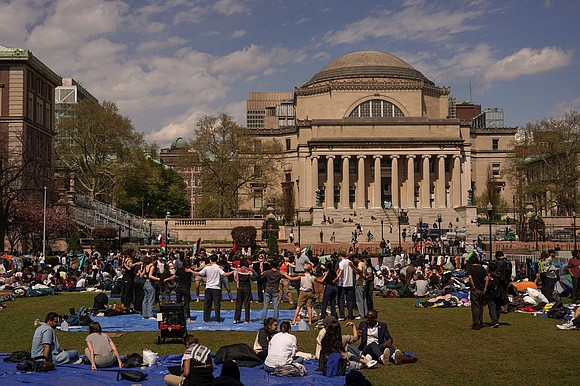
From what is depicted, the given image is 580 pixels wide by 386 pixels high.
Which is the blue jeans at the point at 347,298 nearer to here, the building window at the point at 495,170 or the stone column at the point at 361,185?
the stone column at the point at 361,185

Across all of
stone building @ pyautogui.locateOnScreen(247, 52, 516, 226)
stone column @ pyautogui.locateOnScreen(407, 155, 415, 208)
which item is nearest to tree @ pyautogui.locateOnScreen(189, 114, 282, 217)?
stone building @ pyautogui.locateOnScreen(247, 52, 516, 226)

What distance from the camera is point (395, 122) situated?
91875 millimetres

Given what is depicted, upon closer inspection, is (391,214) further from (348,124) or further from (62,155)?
(62,155)

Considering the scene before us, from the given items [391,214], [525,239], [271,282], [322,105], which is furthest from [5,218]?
[322,105]

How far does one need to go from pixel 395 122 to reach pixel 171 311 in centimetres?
7804

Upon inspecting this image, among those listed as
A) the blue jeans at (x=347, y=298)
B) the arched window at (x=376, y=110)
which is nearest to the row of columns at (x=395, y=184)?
the arched window at (x=376, y=110)

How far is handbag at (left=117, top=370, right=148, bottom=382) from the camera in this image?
12.8 m

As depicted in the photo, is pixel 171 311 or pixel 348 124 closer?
pixel 171 311

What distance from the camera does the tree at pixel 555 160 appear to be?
253ft

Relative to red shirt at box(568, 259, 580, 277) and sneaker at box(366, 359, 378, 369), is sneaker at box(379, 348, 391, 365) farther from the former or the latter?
red shirt at box(568, 259, 580, 277)

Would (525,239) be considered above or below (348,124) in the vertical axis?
below

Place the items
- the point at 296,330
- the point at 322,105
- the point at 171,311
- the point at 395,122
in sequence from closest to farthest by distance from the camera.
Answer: the point at 171,311
the point at 296,330
the point at 395,122
the point at 322,105

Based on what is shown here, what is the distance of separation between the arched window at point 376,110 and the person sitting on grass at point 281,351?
85724 mm

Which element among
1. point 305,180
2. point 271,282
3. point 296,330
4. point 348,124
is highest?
point 348,124
